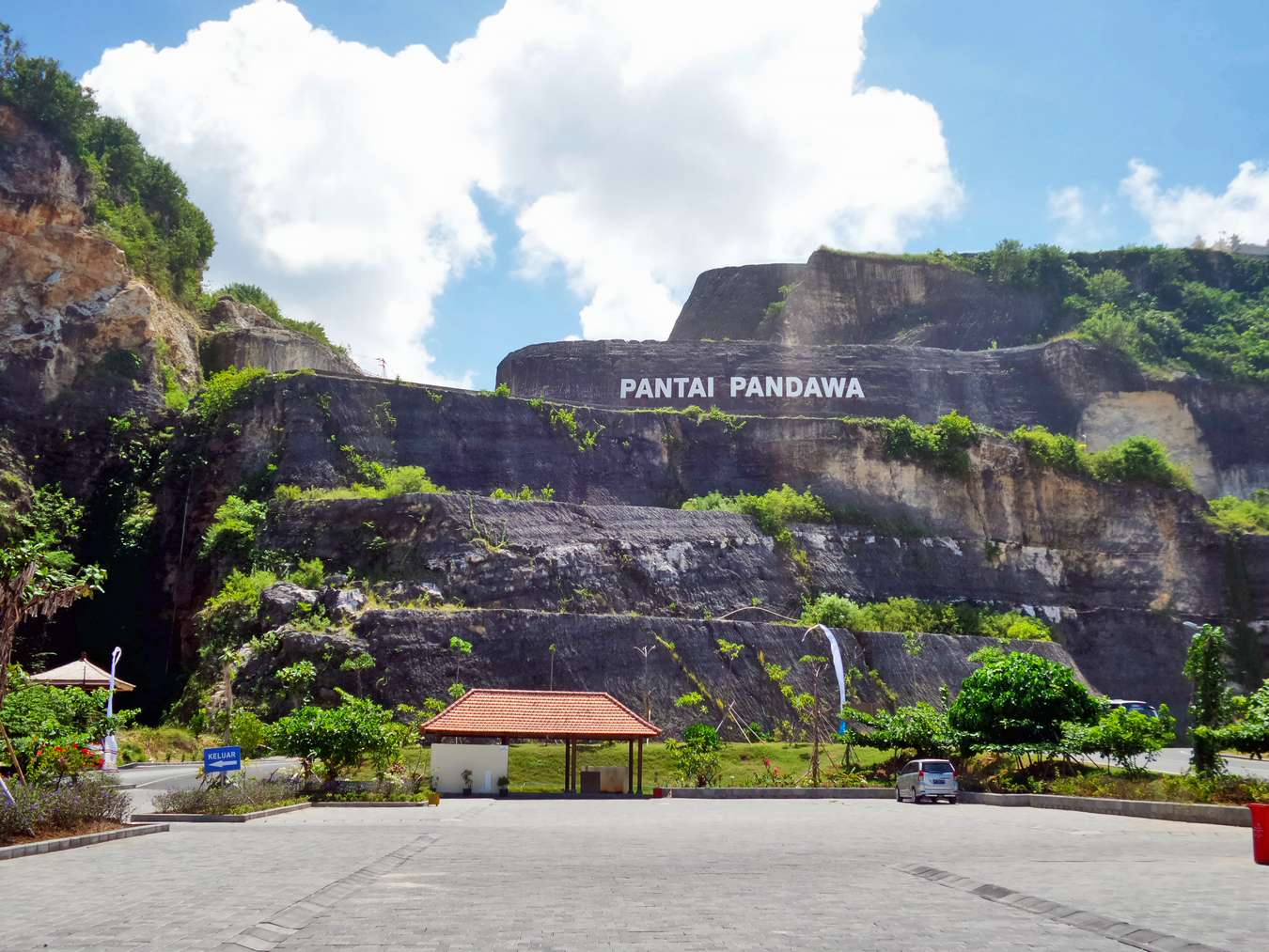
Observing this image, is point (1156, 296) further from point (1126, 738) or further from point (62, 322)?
point (62, 322)

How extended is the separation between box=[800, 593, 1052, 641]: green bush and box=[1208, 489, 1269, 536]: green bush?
1164cm

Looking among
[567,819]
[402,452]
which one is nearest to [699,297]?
[402,452]

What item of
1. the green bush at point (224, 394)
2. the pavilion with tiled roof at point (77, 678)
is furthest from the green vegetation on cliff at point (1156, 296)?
the pavilion with tiled roof at point (77, 678)

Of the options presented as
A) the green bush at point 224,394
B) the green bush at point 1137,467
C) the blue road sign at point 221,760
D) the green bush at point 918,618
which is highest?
the green bush at point 224,394

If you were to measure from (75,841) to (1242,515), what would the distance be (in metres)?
51.7

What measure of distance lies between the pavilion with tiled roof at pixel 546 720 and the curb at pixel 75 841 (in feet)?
32.6

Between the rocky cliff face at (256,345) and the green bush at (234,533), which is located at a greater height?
the rocky cliff face at (256,345)

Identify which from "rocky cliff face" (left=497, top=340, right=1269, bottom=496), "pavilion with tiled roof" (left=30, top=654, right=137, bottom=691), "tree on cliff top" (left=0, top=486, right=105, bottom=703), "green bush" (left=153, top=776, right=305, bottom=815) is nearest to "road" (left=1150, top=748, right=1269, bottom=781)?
"green bush" (left=153, top=776, right=305, bottom=815)

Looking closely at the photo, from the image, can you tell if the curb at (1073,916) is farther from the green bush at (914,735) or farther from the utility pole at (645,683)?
the utility pole at (645,683)

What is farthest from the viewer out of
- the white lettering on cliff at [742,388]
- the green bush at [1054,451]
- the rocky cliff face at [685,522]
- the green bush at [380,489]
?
the white lettering on cliff at [742,388]

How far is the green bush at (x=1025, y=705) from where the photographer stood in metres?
25.9

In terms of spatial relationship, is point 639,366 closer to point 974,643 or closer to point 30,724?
point 974,643

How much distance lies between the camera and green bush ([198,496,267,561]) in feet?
126

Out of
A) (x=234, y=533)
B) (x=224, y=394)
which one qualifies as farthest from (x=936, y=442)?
(x=224, y=394)
